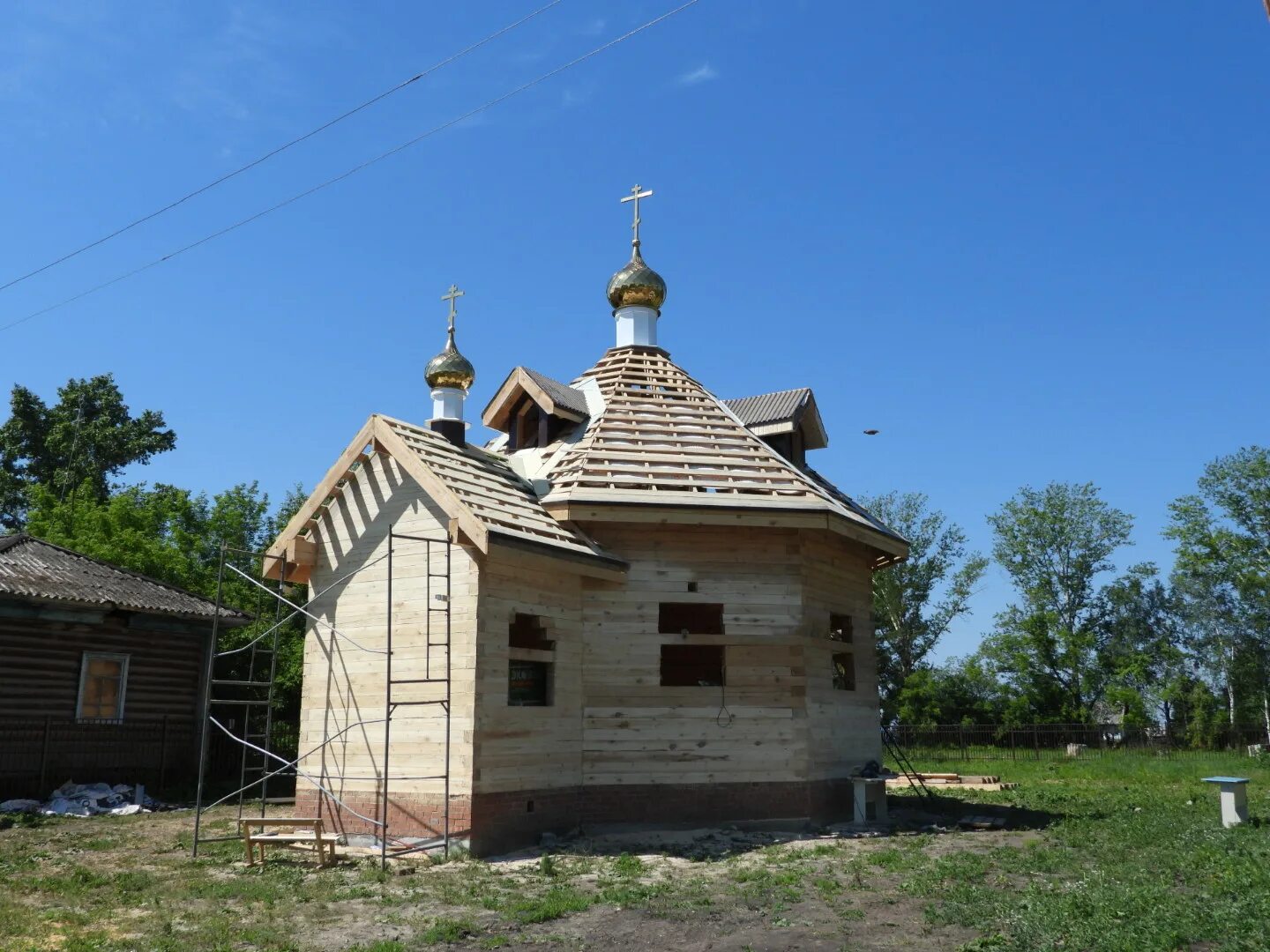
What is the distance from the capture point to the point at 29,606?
18938mm

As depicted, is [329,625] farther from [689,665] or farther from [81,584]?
[81,584]

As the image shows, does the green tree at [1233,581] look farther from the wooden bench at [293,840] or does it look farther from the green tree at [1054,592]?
the wooden bench at [293,840]

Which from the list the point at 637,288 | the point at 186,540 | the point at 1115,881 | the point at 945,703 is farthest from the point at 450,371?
the point at 945,703

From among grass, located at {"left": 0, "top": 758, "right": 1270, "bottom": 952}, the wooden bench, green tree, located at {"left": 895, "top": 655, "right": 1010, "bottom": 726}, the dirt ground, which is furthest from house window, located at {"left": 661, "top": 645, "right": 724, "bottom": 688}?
green tree, located at {"left": 895, "top": 655, "right": 1010, "bottom": 726}

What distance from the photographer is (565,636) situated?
14.7m

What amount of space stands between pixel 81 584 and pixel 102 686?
2.13 metres

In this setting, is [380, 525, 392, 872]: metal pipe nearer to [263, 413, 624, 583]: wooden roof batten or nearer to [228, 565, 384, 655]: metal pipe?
[228, 565, 384, 655]: metal pipe

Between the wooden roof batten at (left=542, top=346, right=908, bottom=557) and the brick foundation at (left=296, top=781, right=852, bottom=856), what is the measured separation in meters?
3.97

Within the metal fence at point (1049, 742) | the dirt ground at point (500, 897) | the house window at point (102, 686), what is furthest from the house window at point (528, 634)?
the metal fence at point (1049, 742)

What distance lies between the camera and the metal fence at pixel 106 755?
18.5m

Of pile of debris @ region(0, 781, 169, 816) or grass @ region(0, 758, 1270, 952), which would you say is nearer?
grass @ region(0, 758, 1270, 952)

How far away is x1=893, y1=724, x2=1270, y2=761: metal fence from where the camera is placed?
34875 mm

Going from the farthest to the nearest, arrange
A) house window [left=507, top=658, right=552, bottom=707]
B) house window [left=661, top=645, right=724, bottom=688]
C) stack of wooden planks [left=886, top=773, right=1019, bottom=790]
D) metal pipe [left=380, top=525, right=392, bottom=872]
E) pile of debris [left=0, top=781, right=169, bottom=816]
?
1. stack of wooden planks [left=886, top=773, right=1019, bottom=790]
2. house window [left=661, top=645, right=724, bottom=688]
3. pile of debris [left=0, top=781, right=169, bottom=816]
4. house window [left=507, top=658, right=552, bottom=707]
5. metal pipe [left=380, top=525, right=392, bottom=872]

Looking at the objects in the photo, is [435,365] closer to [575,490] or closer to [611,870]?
[575,490]
